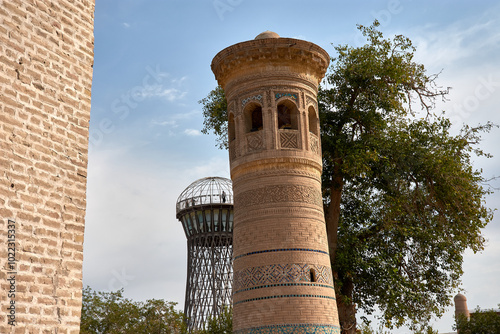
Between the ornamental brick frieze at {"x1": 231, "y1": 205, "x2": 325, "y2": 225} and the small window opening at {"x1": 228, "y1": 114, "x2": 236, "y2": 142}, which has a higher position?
the small window opening at {"x1": 228, "y1": 114, "x2": 236, "y2": 142}

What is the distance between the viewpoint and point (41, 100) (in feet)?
20.1

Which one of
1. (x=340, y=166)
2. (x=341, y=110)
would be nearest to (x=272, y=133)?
(x=340, y=166)

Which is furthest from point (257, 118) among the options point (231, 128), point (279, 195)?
point (279, 195)

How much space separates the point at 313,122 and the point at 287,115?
723 mm

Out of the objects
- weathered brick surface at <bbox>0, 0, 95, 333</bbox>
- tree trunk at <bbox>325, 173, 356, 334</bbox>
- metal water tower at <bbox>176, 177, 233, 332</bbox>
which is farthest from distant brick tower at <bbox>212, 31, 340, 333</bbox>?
metal water tower at <bbox>176, 177, 233, 332</bbox>

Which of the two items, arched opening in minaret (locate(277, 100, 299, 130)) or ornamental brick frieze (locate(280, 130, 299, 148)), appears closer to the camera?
ornamental brick frieze (locate(280, 130, 299, 148))

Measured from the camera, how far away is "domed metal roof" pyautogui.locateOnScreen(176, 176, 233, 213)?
33438 millimetres

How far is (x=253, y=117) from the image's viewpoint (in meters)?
15.1

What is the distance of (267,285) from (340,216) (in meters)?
5.90

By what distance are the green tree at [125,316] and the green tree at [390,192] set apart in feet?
29.2

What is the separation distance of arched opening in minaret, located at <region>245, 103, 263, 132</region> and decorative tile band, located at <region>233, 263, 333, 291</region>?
345 centimetres

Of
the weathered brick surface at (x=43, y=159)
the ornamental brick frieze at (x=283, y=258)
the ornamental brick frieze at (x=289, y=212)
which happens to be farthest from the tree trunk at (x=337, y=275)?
the weathered brick surface at (x=43, y=159)

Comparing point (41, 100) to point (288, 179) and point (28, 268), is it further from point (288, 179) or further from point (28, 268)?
point (288, 179)

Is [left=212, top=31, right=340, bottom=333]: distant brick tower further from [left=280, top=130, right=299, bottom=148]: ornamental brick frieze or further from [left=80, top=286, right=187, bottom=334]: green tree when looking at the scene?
[left=80, top=286, right=187, bottom=334]: green tree
